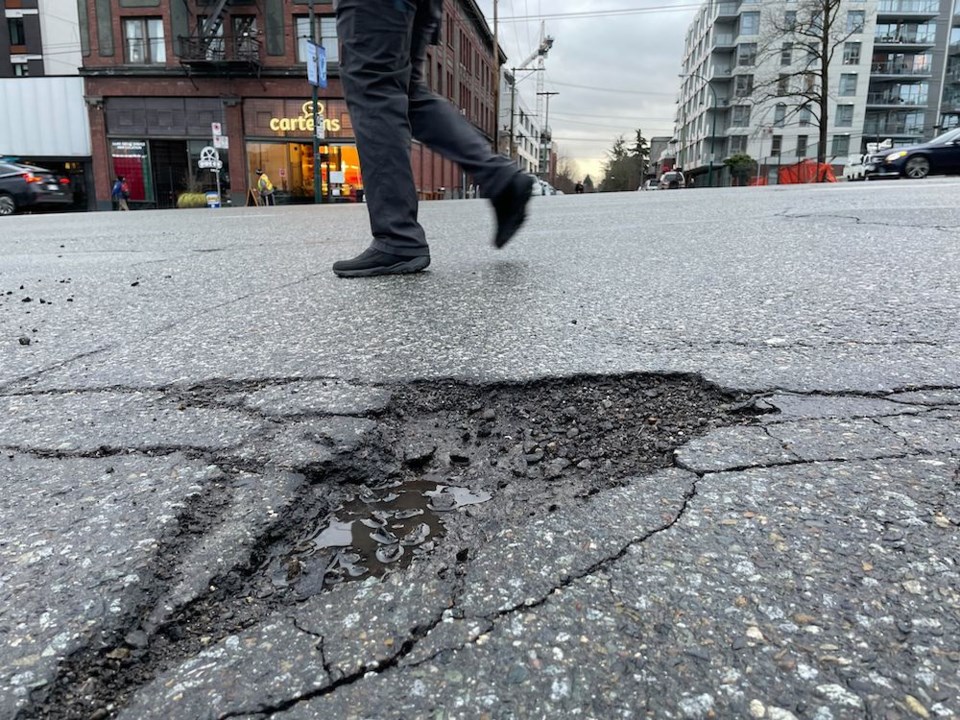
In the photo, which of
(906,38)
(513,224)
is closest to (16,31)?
(513,224)

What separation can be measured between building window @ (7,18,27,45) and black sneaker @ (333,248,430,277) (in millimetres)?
35715

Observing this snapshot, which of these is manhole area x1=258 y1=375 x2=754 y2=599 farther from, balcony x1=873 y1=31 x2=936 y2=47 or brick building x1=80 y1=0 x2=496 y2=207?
balcony x1=873 y1=31 x2=936 y2=47

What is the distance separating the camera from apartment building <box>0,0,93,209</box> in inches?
1056

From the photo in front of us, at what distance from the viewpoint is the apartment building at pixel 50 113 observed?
26.8 m

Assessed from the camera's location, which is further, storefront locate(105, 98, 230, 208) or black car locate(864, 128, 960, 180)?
storefront locate(105, 98, 230, 208)

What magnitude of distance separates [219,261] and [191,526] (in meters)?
3.25

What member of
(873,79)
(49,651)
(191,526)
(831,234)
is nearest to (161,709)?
(49,651)

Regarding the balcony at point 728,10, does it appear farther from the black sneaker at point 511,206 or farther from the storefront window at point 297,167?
the black sneaker at point 511,206

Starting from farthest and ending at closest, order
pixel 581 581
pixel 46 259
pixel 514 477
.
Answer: pixel 46 259 < pixel 514 477 < pixel 581 581

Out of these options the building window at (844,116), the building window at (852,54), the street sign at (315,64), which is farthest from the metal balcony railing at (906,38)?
the street sign at (315,64)

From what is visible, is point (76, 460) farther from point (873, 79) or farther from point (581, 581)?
point (873, 79)

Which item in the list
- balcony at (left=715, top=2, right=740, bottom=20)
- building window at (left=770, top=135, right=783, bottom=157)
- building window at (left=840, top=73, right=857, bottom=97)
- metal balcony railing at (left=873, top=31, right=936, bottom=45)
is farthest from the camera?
balcony at (left=715, top=2, right=740, bottom=20)

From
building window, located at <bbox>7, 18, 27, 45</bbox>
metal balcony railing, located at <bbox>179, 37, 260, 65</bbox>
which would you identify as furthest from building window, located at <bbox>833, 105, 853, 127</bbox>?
building window, located at <bbox>7, 18, 27, 45</bbox>

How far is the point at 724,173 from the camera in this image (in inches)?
2303
